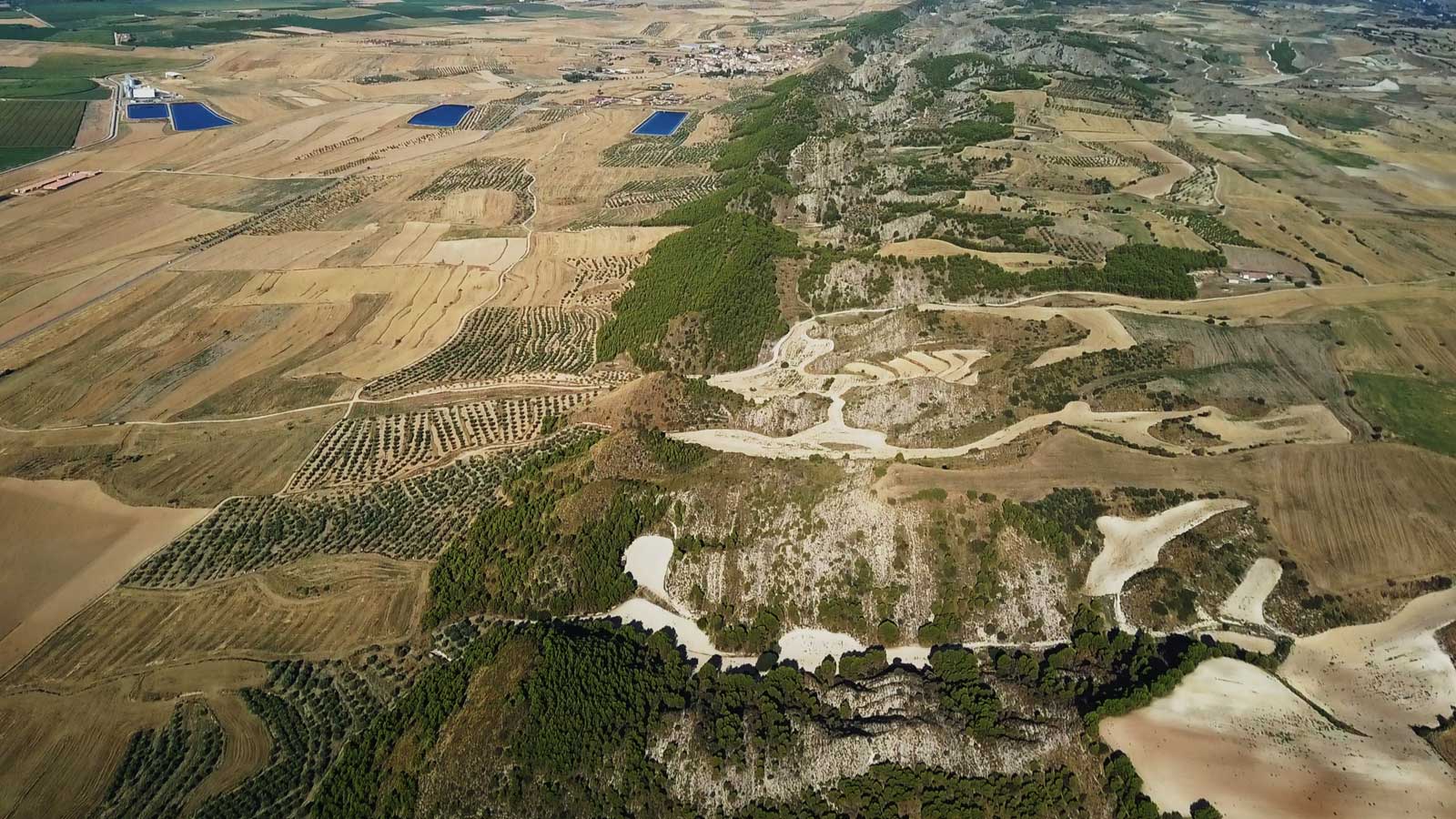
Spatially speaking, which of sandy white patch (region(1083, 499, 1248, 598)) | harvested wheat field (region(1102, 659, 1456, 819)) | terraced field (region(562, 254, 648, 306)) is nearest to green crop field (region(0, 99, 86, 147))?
terraced field (region(562, 254, 648, 306))

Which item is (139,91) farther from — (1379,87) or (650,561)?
(1379,87)

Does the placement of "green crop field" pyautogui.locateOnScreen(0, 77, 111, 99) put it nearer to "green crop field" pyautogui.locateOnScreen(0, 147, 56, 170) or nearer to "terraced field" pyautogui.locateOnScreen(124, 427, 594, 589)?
"green crop field" pyautogui.locateOnScreen(0, 147, 56, 170)

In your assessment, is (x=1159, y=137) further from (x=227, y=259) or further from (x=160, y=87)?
(x=160, y=87)

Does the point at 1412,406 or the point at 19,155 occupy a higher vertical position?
the point at 19,155

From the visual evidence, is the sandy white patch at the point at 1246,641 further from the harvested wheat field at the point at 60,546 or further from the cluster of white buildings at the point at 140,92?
the cluster of white buildings at the point at 140,92

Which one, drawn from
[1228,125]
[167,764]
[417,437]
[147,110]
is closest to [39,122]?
[147,110]

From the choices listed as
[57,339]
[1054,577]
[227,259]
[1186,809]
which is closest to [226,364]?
[57,339]
